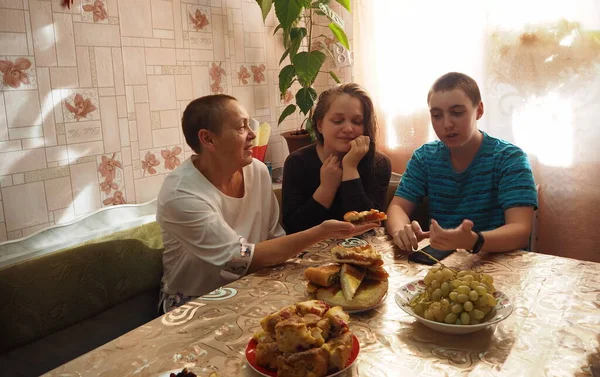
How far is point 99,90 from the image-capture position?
219 centimetres

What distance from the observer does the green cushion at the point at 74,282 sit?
4.42 feet

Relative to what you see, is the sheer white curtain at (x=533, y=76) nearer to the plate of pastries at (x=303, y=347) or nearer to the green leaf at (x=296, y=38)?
the green leaf at (x=296, y=38)

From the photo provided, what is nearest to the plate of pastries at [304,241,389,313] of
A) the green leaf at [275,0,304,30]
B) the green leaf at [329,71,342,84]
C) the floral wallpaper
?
the floral wallpaper

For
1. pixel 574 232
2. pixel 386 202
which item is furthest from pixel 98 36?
pixel 574 232

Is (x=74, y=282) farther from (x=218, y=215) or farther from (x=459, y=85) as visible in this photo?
(x=459, y=85)

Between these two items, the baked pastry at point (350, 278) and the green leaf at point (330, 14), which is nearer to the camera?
the baked pastry at point (350, 278)

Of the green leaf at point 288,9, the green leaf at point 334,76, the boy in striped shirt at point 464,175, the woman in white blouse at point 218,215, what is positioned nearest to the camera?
the woman in white blouse at point 218,215

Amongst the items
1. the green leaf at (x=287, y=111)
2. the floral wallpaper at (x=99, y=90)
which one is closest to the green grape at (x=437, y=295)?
the floral wallpaper at (x=99, y=90)

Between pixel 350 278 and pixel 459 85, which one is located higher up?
pixel 459 85

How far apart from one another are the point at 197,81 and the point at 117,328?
Answer: 1.41 metres

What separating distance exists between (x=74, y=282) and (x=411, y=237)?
1.00 meters

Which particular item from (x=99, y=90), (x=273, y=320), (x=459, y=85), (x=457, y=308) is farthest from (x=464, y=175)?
(x=99, y=90)

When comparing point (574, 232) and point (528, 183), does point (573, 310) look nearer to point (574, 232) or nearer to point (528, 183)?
point (528, 183)

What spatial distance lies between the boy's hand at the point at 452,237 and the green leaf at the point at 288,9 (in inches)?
66.0
